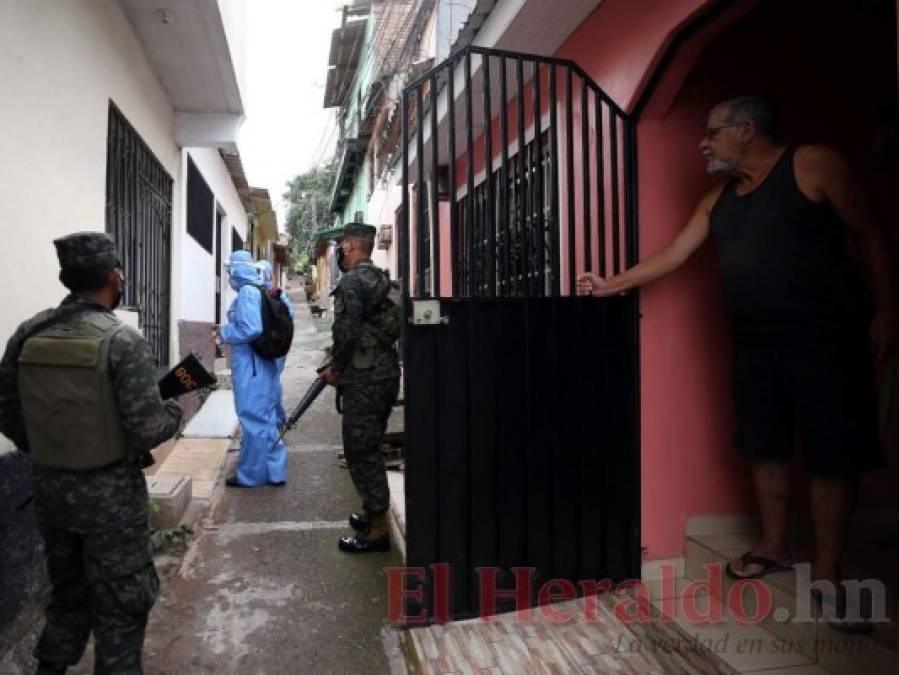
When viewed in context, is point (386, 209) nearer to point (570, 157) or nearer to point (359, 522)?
point (359, 522)

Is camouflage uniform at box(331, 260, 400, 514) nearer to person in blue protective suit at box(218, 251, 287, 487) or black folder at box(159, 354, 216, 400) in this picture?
black folder at box(159, 354, 216, 400)

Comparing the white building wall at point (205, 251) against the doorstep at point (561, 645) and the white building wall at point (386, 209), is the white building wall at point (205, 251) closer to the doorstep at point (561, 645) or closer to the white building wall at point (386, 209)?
the white building wall at point (386, 209)

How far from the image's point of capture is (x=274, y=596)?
292cm

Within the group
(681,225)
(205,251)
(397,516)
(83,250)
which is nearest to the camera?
(83,250)


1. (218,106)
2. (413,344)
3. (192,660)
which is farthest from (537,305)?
(218,106)

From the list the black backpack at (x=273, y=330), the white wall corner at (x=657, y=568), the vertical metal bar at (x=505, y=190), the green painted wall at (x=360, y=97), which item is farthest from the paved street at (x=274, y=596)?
the green painted wall at (x=360, y=97)

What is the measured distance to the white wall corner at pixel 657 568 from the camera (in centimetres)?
272

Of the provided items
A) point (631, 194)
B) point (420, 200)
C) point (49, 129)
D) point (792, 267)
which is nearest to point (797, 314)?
point (792, 267)

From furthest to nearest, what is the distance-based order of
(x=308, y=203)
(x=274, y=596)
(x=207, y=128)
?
(x=308, y=203)
(x=207, y=128)
(x=274, y=596)

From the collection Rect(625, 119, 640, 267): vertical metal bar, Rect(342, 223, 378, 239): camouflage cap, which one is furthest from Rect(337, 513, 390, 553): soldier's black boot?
Rect(625, 119, 640, 267): vertical metal bar

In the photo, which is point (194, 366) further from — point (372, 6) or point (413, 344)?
point (372, 6)

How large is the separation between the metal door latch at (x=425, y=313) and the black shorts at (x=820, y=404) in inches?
51.2

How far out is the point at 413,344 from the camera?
240 centimetres

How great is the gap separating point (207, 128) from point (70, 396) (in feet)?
15.5
